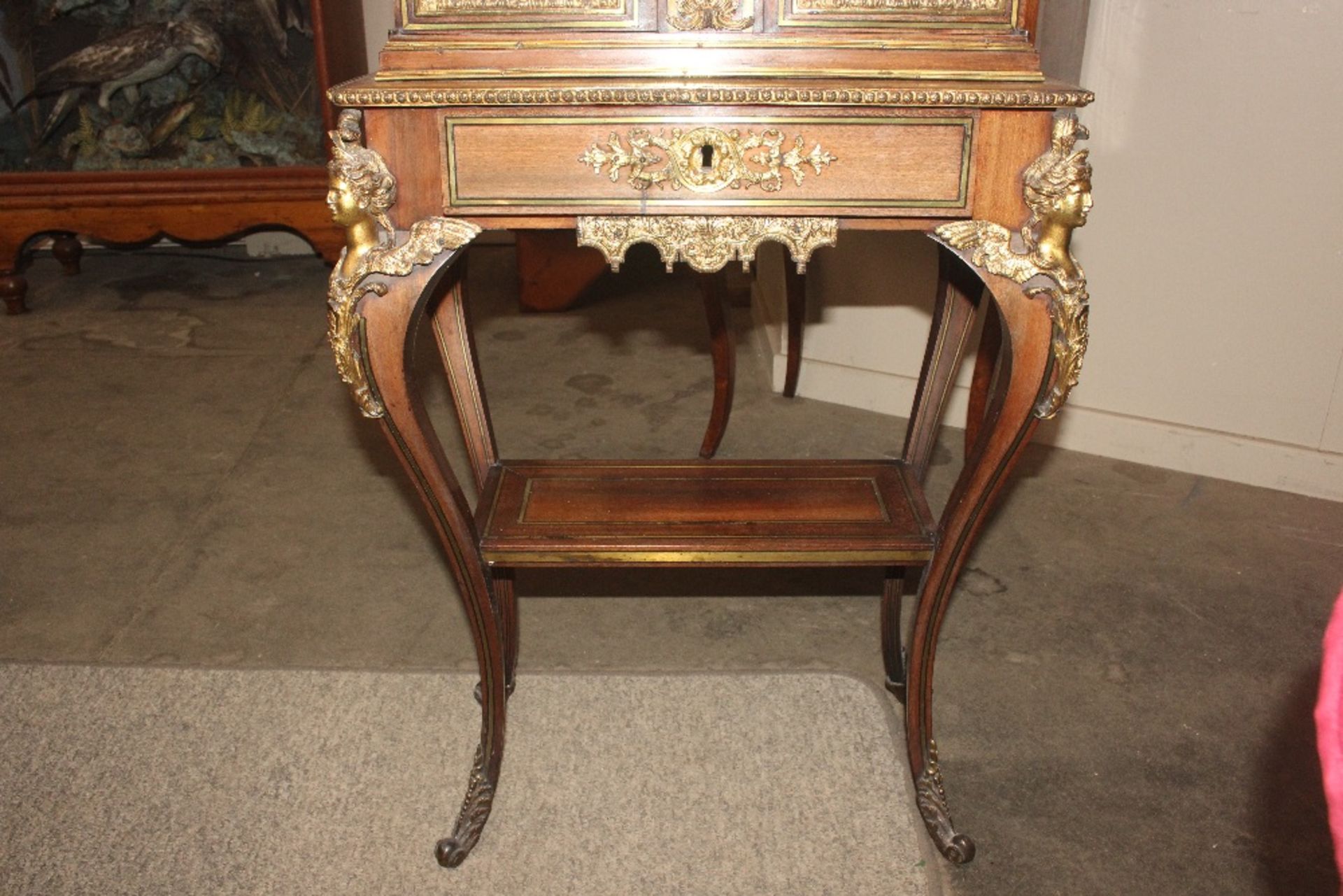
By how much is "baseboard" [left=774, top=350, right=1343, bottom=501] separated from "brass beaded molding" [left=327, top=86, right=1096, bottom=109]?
1.46 metres

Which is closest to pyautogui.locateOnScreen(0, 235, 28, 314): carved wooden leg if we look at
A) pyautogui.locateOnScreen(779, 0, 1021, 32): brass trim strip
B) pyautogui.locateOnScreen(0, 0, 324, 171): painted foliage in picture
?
pyautogui.locateOnScreen(0, 0, 324, 171): painted foliage in picture

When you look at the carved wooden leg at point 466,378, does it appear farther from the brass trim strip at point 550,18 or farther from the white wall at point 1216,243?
the white wall at point 1216,243

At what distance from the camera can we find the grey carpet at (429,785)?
5.24 ft

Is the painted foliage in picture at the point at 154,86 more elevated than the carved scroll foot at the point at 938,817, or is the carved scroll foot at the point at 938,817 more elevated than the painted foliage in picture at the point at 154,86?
the painted foliage in picture at the point at 154,86

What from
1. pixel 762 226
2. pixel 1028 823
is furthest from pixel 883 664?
pixel 762 226

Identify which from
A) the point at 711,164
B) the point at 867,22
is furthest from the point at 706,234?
the point at 867,22

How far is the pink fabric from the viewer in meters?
0.67

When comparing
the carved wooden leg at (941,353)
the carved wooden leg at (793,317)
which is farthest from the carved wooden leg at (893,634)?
the carved wooden leg at (793,317)

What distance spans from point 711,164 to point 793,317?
1530 mm

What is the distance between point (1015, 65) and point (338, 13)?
9.92 feet

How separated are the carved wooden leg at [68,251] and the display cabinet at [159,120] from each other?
10.0 inches

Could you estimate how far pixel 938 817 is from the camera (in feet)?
5.39

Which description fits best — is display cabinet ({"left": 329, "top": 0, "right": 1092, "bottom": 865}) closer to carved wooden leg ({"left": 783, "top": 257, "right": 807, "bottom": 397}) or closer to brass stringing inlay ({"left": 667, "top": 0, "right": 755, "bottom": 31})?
brass stringing inlay ({"left": 667, "top": 0, "right": 755, "bottom": 31})

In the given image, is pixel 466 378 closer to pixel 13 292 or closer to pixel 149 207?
pixel 149 207
